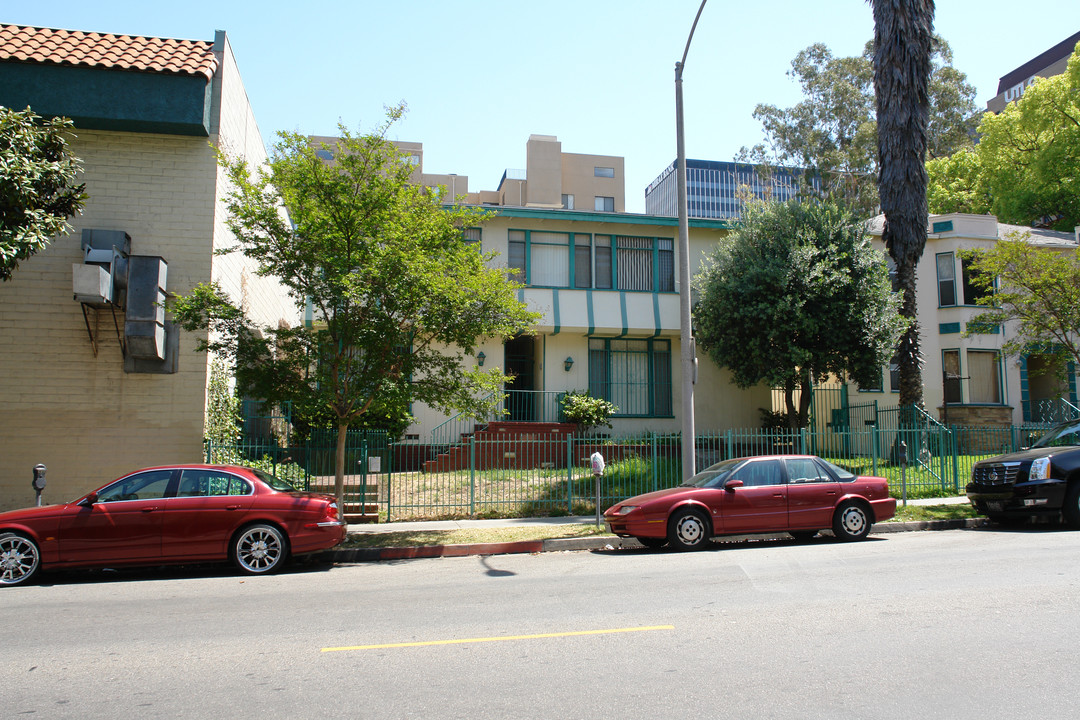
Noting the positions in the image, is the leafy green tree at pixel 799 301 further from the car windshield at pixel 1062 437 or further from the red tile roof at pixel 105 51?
the red tile roof at pixel 105 51

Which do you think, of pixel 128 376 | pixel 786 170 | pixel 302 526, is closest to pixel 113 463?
pixel 128 376

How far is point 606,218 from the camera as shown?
22500mm

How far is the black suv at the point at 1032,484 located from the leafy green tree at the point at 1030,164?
25.1 meters

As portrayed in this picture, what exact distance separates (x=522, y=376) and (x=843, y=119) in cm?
2627

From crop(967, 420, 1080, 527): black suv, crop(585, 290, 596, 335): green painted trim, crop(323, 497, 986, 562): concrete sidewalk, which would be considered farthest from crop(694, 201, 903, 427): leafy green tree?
crop(323, 497, 986, 562): concrete sidewalk

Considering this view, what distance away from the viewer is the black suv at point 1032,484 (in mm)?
12414

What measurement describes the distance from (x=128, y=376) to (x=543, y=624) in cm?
1058

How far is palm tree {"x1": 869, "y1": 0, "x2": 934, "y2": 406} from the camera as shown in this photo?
64.4ft

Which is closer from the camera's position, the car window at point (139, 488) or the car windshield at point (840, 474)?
the car window at point (139, 488)

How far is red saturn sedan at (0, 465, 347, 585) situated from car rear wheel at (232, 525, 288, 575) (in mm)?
13

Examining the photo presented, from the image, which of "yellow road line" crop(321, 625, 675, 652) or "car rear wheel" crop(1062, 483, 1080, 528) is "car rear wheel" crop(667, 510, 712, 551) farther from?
"car rear wheel" crop(1062, 483, 1080, 528)

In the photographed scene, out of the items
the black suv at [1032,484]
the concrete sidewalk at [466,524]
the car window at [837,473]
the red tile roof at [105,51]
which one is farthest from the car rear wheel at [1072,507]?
the red tile roof at [105,51]

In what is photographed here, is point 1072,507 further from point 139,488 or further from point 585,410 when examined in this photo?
point 139,488

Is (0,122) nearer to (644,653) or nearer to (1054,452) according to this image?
(644,653)
